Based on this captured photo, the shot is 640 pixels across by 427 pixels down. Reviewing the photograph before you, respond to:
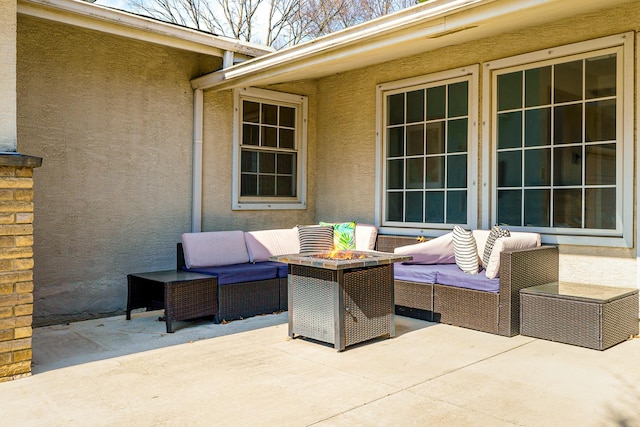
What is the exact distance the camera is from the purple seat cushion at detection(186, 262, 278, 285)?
5.16 m

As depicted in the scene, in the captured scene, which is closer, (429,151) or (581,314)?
(581,314)

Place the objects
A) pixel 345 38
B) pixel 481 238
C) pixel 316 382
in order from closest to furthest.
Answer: pixel 316 382 → pixel 345 38 → pixel 481 238

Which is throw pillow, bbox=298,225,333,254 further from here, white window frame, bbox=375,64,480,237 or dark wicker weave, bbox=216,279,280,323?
white window frame, bbox=375,64,480,237

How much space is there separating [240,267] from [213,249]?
0.39m

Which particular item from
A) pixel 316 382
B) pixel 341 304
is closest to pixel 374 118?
pixel 341 304

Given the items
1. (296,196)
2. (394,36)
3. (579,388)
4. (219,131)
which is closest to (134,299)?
(219,131)

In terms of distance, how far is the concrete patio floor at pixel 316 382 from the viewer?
2.83m

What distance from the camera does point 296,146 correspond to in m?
7.40

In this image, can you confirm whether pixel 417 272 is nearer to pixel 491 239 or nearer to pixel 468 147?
pixel 491 239

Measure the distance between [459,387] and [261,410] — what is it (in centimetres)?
125

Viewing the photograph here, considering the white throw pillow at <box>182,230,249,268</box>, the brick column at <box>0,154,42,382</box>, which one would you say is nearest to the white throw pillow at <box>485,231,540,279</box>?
the white throw pillow at <box>182,230,249,268</box>

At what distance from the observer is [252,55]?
6.17 m

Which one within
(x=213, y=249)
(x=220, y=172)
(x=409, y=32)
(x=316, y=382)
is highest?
(x=409, y=32)

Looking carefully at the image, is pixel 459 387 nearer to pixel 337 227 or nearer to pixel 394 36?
pixel 394 36
